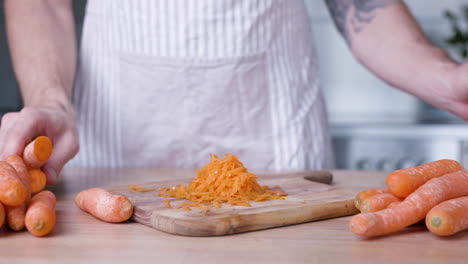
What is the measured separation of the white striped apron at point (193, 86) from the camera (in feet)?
5.08

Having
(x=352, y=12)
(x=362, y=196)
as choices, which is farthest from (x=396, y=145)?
(x=362, y=196)

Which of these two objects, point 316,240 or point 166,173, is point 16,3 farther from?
point 316,240

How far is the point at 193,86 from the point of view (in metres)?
1.55

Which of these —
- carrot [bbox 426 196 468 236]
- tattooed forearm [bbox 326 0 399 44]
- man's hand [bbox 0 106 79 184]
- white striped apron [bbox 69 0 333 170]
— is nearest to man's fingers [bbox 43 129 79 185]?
man's hand [bbox 0 106 79 184]

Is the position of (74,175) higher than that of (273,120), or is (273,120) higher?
(273,120)

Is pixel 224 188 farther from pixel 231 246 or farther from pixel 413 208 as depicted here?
pixel 413 208

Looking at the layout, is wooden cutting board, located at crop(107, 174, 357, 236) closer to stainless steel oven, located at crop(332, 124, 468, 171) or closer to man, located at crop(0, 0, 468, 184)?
man, located at crop(0, 0, 468, 184)

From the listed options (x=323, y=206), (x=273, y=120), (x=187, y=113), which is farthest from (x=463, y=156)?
(x=323, y=206)

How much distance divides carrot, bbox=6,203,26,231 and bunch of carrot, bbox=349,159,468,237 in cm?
53

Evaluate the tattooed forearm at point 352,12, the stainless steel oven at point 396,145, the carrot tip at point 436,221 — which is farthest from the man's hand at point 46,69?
the stainless steel oven at point 396,145

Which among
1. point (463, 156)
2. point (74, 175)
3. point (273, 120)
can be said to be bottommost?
point (463, 156)

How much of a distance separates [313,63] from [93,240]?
1.15 m

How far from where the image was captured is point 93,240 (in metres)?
0.82

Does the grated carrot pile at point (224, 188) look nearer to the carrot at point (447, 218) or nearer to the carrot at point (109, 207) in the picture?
the carrot at point (109, 207)
